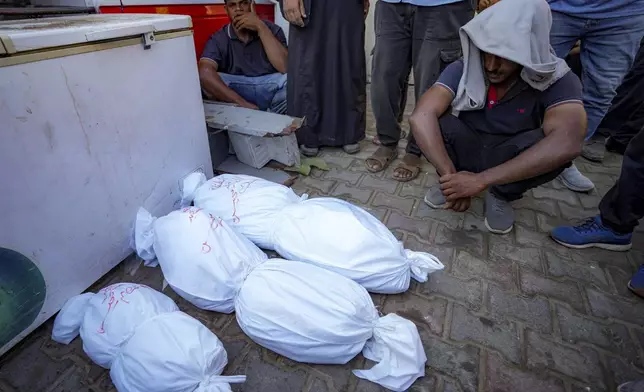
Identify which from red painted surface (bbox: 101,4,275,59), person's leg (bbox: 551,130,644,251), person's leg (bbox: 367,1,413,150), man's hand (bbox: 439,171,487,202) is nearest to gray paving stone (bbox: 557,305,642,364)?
person's leg (bbox: 551,130,644,251)

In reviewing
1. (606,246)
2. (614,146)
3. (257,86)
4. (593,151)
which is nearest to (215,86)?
(257,86)

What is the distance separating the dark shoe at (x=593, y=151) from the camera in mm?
2492

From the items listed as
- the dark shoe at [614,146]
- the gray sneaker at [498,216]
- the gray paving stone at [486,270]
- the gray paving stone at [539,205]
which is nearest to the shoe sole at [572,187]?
the gray paving stone at [539,205]

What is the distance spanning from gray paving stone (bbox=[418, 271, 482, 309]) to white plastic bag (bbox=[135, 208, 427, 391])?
0.32 m

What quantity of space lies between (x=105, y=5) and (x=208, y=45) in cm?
76

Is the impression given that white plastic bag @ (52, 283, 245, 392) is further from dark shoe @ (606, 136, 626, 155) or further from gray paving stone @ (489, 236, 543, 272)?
dark shoe @ (606, 136, 626, 155)

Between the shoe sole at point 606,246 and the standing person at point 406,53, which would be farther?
the standing person at point 406,53

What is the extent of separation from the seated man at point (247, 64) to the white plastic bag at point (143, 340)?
1.72 metres

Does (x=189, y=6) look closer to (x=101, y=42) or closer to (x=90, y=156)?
(x=101, y=42)

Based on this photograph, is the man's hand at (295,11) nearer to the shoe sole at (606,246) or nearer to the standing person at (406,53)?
the standing person at (406,53)

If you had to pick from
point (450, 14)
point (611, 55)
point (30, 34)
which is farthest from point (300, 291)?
point (611, 55)

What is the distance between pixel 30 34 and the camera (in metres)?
0.95

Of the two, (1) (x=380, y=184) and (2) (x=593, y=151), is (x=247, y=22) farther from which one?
(2) (x=593, y=151)

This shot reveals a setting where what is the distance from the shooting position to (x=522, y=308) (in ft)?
4.21
